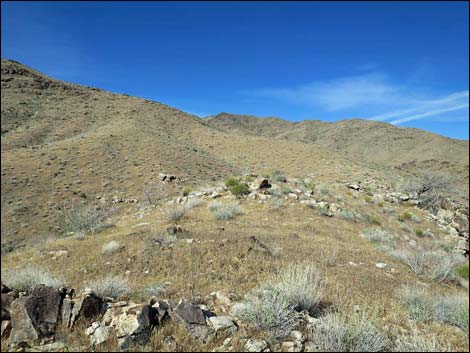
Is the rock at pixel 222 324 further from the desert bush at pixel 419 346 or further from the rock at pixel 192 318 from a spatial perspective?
the desert bush at pixel 419 346

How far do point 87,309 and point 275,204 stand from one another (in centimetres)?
1062

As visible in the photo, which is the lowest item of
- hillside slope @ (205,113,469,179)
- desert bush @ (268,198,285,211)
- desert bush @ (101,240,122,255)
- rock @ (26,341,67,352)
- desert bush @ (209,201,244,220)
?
desert bush @ (101,240,122,255)

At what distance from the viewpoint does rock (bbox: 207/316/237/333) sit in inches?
148

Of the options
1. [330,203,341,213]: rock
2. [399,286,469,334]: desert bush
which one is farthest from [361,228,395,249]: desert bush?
[399,286,469,334]: desert bush

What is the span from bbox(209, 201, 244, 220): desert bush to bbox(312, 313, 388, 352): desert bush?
8.52 meters

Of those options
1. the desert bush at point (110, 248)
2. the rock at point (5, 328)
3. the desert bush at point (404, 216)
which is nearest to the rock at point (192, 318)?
the rock at point (5, 328)

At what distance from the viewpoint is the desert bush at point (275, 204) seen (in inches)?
534

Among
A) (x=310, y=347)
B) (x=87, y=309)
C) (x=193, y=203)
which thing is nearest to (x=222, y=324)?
(x=310, y=347)

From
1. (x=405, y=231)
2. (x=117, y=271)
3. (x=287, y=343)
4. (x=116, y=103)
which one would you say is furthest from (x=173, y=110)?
(x=287, y=343)

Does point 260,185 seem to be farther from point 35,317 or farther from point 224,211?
point 35,317

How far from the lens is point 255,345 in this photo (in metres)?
3.50

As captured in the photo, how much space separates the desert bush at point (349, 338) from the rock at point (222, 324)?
996mm

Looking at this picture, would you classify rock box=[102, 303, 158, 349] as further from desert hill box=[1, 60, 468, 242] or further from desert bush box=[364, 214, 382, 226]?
desert hill box=[1, 60, 468, 242]

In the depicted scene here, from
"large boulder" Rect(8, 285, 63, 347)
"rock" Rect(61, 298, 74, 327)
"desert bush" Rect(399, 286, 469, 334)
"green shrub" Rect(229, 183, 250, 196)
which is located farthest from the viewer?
"green shrub" Rect(229, 183, 250, 196)
